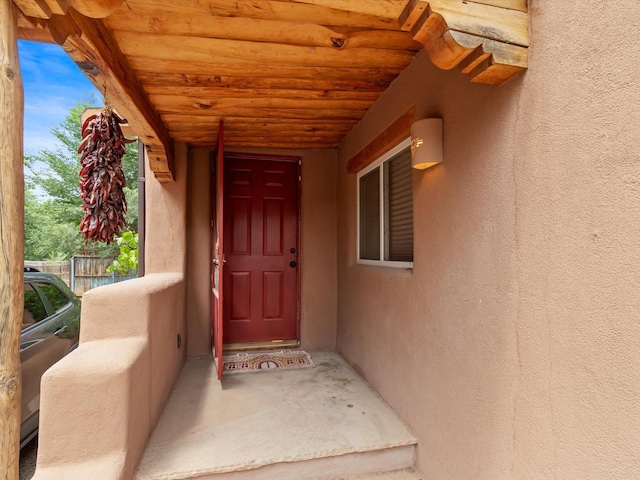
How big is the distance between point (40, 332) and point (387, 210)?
110 inches

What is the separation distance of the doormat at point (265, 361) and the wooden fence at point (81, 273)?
5929 millimetres

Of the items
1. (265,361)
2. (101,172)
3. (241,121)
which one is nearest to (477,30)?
(241,121)

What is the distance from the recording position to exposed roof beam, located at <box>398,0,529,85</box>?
3.85 ft

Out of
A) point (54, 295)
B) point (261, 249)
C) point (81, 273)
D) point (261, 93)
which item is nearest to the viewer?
point (261, 93)

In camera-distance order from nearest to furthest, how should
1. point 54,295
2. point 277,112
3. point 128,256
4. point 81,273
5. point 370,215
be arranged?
1. point 277,112
2. point 54,295
3. point 370,215
4. point 128,256
5. point 81,273

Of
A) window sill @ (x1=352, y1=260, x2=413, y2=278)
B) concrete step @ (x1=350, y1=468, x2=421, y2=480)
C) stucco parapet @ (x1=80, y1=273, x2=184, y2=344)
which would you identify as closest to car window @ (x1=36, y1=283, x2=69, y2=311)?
stucco parapet @ (x1=80, y1=273, x2=184, y2=344)

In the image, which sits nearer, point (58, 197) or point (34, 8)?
point (34, 8)

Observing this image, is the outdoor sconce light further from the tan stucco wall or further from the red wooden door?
the red wooden door

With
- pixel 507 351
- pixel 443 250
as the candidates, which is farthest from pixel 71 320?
pixel 507 351

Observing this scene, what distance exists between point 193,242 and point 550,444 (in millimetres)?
3328

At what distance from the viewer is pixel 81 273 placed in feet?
26.9

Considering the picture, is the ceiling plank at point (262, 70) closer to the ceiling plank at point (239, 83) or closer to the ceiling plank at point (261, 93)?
the ceiling plank at point (239, 83)

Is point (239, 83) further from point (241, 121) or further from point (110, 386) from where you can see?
point (110, 386)

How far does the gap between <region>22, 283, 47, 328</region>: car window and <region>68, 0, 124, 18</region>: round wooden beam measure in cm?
233
